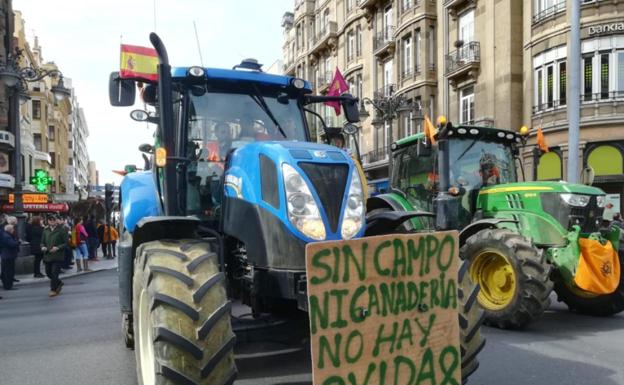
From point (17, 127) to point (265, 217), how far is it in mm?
14487

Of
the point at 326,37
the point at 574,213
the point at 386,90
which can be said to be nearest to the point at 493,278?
the point at 574,213

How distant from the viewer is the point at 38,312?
9266 millimetres

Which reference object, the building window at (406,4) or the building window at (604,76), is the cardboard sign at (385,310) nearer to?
the building window at (604,76)

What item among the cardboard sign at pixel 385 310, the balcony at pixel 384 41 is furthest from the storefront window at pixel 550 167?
the cardboard sign at pixel 385 310

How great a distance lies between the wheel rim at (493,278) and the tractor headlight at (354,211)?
11.6ft

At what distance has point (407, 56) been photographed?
98.8ft

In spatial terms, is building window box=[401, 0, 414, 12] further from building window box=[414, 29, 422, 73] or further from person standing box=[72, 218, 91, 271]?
person standing box=[72, 218, 91, 271]

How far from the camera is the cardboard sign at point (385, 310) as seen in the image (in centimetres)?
297

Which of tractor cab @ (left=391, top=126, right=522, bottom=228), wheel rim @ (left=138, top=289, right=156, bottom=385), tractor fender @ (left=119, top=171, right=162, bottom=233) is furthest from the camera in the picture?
tractor cab @ (left=391, top=126, right=522, bottom=228)

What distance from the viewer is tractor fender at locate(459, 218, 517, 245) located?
740cm

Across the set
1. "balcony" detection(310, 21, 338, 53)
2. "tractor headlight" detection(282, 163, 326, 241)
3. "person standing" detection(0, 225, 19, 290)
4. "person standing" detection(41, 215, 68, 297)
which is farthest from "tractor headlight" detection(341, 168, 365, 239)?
"balcony" detection(310, 21, 338, 53)

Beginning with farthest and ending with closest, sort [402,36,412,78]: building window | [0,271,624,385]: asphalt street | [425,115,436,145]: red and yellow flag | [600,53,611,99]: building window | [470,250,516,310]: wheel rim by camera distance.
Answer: [402,36,412,78]: building window < [600,53,611,99]: building window < [425,115,436,145]: red and yellow flag < [470,250,516,310]: wheel rim < [0,271,624,385]: asphalt street

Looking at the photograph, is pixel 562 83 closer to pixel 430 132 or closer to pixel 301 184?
pixel 430 132

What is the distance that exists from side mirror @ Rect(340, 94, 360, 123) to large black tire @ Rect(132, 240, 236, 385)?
256cm
